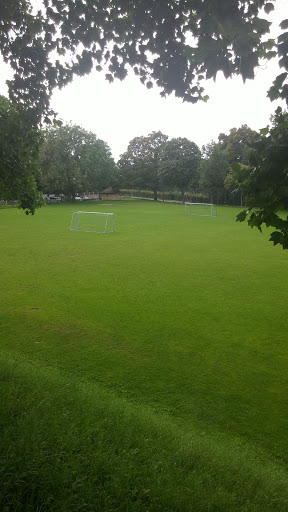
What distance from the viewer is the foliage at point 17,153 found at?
5367mm

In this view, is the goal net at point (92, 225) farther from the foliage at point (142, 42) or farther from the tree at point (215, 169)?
the tree at point (215, 169)

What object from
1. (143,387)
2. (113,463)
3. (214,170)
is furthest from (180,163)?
(113,463)

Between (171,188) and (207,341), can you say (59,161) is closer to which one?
(171,188)

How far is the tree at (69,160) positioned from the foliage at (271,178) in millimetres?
47554

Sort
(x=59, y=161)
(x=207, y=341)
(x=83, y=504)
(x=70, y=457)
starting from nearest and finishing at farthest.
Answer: (x=83, y=504)
(x=70, y=457)
(x=207, y=341)
(x=59, y=161)

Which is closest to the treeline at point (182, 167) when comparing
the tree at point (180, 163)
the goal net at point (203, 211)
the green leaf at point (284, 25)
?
the tree at point (180, 163)

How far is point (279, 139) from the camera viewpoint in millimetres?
2740

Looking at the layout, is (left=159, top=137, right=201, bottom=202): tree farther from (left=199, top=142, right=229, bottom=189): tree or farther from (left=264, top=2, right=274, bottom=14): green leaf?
(left=264, top=2, right=274, bottom=14): green leaf

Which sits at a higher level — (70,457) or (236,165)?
(236,165)

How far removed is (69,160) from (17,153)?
46.4 m

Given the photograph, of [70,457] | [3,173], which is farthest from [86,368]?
[3,173]

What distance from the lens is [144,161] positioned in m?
69.6

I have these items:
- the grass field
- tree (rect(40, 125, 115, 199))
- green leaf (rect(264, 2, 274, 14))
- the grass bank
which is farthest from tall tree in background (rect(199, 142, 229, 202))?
the grass bank

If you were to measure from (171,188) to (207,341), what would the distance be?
204 feet
